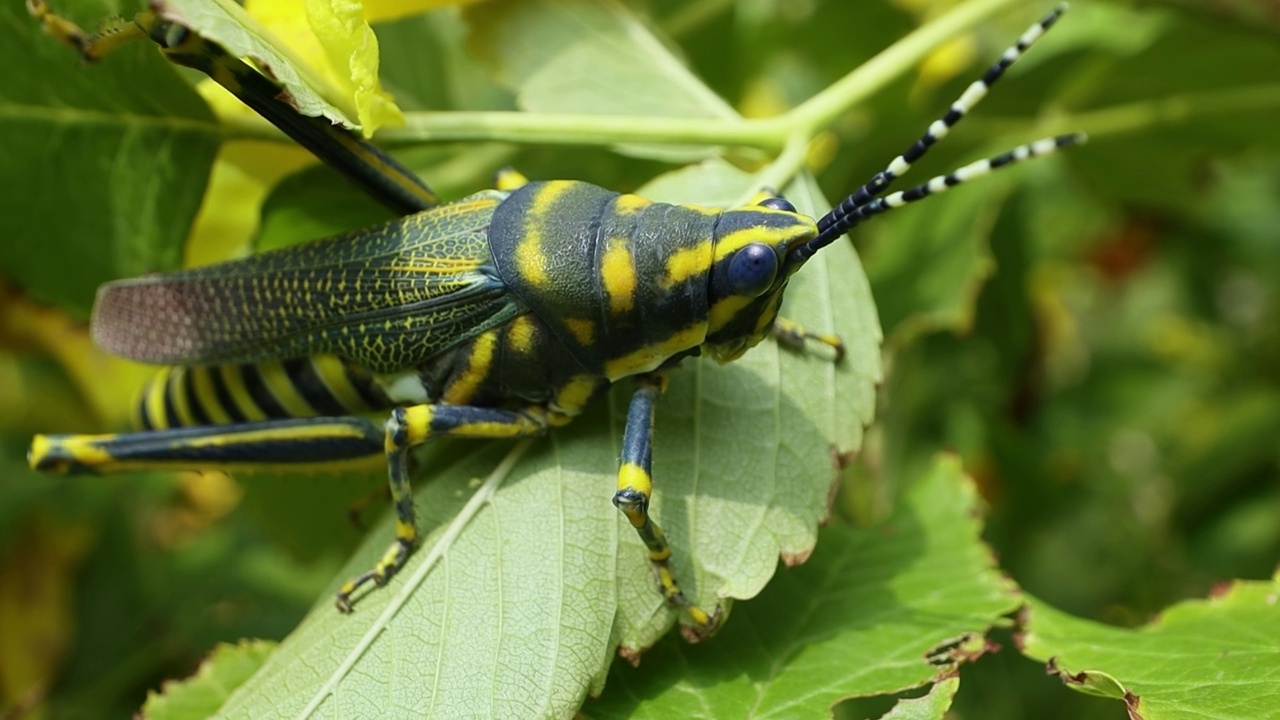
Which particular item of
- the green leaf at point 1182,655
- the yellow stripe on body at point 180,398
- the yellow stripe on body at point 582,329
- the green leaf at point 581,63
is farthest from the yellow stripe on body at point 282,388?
the green leaf at point 1182,655

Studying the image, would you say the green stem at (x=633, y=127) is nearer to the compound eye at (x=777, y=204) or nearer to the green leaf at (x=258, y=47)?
the green leaf at (x=258, y=47)

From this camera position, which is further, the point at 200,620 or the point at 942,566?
the point at 200,620

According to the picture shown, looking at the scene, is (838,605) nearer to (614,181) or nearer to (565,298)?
(565,298)

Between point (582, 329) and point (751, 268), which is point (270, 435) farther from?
point (751, 268)

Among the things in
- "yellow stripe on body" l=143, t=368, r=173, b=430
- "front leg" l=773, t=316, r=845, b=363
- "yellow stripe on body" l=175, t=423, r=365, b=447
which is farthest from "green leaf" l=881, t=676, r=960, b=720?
"yellow stripe on body" l=143, t=368, r=173, b=430

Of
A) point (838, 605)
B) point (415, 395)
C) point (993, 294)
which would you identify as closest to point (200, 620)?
point (415, 395)

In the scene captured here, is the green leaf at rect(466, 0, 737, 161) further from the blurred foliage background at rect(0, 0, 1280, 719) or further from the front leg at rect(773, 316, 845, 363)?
the front leg at rect(773, 316, 845, 363)
